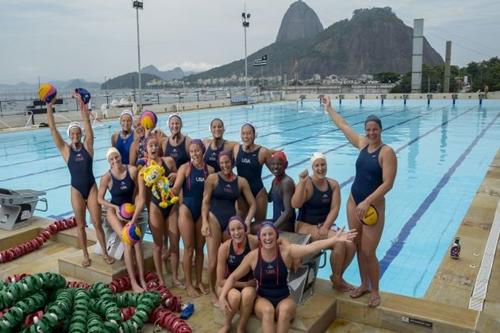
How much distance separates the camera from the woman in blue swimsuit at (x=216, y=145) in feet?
14.6

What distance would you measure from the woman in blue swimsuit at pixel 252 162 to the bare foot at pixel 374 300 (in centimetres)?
121

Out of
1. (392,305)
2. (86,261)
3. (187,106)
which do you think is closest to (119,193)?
(86,261)

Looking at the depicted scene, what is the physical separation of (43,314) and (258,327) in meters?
1.53

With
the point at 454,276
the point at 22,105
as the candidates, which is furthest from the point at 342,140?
the point at 22,105

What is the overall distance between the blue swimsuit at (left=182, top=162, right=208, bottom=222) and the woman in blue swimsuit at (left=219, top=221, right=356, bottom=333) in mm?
936

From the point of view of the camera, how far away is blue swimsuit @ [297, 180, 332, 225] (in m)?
3.81

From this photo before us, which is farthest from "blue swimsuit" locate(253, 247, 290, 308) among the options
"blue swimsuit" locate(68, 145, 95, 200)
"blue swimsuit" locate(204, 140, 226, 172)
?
"blue swimsuit" locate(68, 145, 95, 200)

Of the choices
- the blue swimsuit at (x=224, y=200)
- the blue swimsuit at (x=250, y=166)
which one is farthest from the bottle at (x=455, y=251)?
the blue swimsuit at (x=224, y=200)

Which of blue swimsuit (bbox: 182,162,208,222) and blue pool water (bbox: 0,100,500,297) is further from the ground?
blue swimsuit (bbox: 182,162,208,222)

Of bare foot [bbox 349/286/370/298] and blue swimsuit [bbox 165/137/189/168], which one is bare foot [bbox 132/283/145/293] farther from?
bare foot [bbox 349/286/370/298]

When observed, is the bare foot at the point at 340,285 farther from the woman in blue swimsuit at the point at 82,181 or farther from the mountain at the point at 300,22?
the mountain at the point at 300,22

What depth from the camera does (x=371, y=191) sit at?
11.5ft

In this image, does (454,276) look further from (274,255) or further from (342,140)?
(342,140)

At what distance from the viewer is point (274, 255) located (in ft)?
10.5
